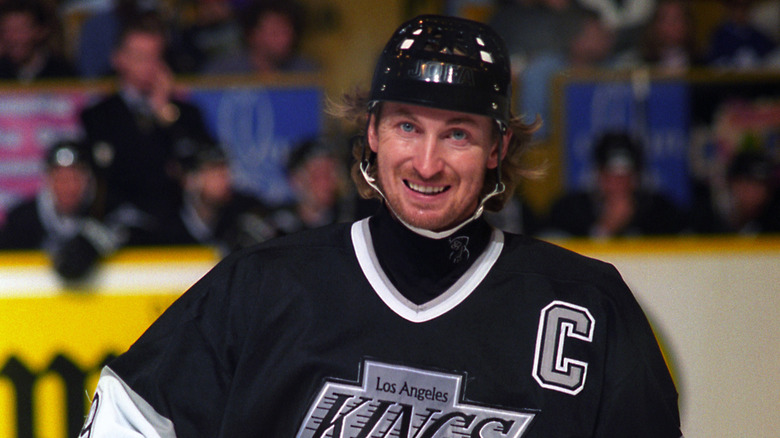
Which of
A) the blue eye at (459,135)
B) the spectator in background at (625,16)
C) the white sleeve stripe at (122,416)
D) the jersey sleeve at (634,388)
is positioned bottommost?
the white sleeve stripe at (122,416)

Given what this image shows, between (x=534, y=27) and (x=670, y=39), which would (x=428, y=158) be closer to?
(x=534, y=27)

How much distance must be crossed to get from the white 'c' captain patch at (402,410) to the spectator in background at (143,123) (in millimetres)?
2714

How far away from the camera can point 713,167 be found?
5.41 metres

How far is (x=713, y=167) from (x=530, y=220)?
1.40 metres

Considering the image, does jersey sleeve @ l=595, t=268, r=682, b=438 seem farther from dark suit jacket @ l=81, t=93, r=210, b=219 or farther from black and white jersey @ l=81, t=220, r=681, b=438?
dark suit jacket @ l=81, t=93, r=210, b=219

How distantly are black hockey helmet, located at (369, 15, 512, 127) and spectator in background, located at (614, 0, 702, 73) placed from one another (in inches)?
146

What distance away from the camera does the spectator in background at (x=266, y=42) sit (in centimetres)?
527

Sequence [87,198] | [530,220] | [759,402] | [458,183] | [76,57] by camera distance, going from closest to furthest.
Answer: [458,183] → [759,402] → [87,198] → [530,220] → [76,57]

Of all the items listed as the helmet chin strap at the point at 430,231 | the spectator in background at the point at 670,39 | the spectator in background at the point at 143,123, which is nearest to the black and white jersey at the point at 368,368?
the helmet chin strap at the point at 430,231

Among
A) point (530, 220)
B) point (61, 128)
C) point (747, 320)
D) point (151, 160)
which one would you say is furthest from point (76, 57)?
point (747, 320)

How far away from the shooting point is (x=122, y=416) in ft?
6.31

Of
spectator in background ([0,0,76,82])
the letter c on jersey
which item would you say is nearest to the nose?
the letter c on jersey

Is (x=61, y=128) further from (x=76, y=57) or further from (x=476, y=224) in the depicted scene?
(x=476, y=224)

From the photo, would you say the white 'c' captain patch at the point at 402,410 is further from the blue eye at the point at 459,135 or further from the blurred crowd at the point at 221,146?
the blurred crowd at the point at 221,146
